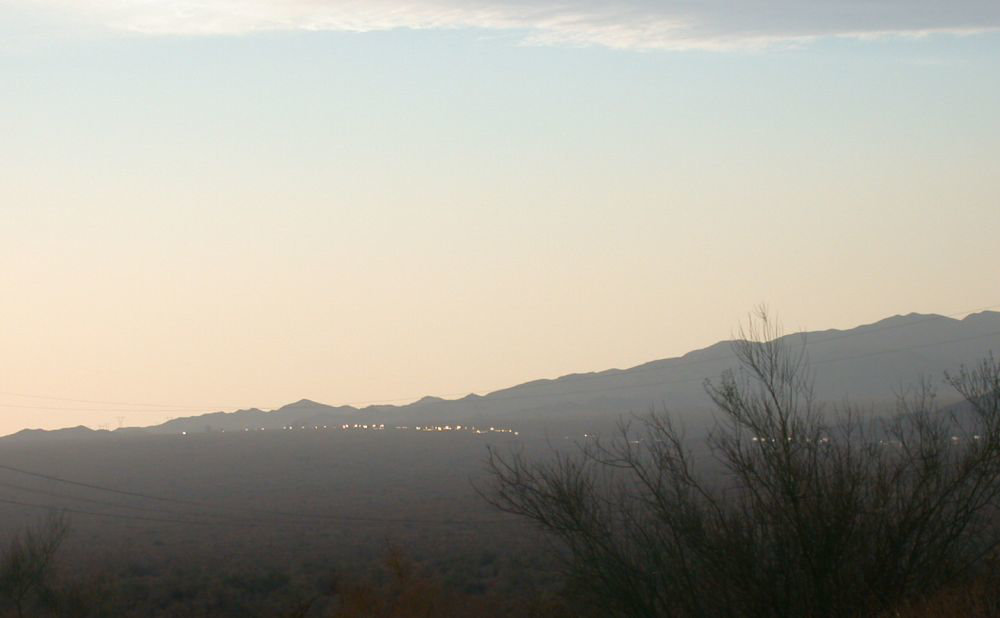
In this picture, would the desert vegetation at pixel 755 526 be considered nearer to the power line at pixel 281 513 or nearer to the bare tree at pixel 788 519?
the bare tree at pixel 788 519

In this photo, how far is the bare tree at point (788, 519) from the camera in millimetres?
16625

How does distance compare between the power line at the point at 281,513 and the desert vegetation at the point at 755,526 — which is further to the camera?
the power line at the point at 281,513

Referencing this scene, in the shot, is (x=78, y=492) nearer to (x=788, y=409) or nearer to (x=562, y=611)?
(x=562, y=611)

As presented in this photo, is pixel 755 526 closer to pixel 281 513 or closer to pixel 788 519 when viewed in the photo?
pixel 788 519

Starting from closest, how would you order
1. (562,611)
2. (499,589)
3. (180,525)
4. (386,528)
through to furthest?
(562,611), (499,589), (386,528), (180,525)

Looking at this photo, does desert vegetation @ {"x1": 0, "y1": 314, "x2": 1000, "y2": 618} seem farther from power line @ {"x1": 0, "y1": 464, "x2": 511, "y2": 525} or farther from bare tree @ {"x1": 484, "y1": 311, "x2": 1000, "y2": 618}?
power line @ {"x1": 0, "y1": 464, "x2": 511, "y2": 525}

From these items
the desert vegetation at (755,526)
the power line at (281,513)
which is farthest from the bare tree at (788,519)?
the power line at (281,513)

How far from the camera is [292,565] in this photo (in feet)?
163

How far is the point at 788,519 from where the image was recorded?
1678 cm

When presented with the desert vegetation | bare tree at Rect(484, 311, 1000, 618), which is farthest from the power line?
bare tree at Rect(484, 311, 1000, 618)

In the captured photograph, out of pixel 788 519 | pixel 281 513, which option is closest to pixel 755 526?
pixel 788 519

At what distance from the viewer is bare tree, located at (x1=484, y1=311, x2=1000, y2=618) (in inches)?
655

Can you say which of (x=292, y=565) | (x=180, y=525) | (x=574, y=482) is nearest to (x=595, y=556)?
(x=574, y=482)

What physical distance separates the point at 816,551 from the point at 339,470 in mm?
116848
